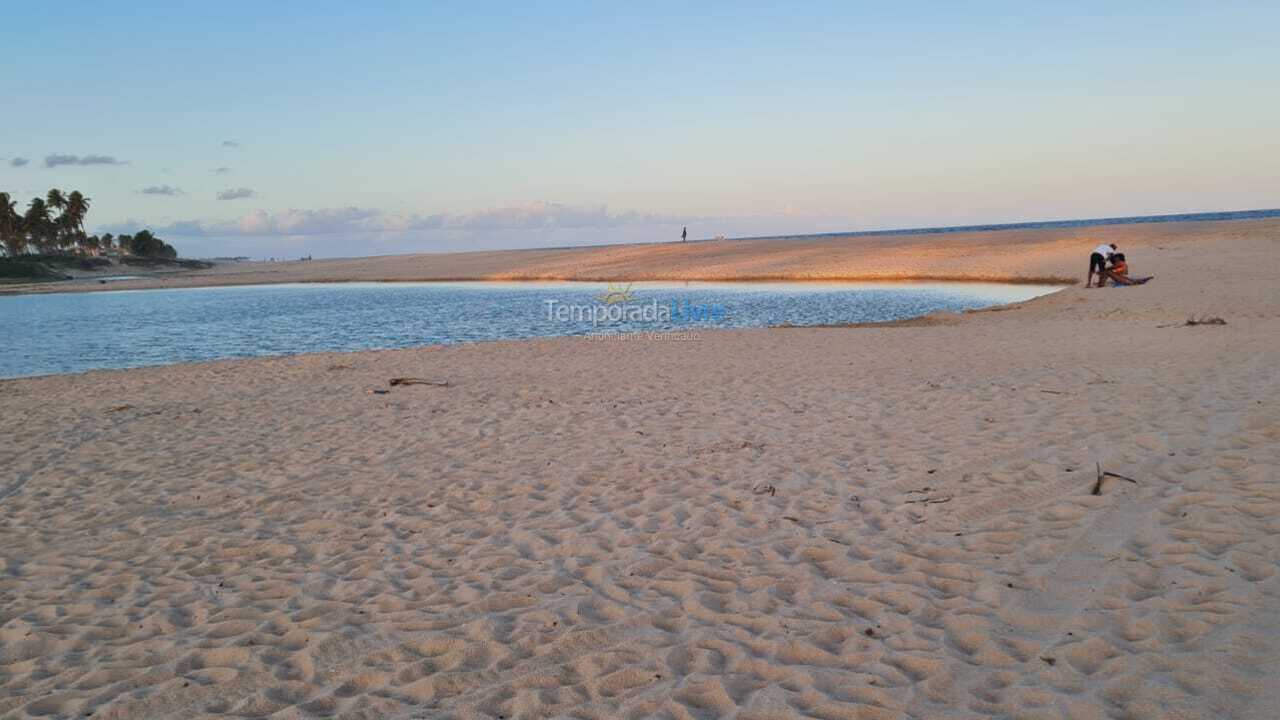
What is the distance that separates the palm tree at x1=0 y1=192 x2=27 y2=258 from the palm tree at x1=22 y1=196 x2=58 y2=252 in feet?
3.22

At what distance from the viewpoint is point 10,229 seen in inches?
3457

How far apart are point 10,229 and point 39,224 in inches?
211

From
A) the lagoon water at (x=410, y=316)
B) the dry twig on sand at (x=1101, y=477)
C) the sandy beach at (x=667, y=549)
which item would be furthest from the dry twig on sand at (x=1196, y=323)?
the dry twig on sand at (x=1101, y=477)

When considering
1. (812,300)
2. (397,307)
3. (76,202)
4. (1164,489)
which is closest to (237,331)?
(397,307)

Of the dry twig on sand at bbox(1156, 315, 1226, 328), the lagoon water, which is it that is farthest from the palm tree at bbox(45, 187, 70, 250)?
the dry twig on sand at bbox(1156, 315, 1226, 328)

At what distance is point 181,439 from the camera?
32.2ft

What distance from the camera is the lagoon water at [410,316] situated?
23.2 meters

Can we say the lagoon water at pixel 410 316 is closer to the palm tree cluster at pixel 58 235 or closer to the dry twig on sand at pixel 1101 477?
the dry twig on sand at pixel 1101 477

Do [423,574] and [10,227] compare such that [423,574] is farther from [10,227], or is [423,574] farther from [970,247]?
[10,227]

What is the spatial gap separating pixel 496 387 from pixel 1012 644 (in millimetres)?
9751

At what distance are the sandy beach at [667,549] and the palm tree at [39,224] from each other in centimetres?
10144

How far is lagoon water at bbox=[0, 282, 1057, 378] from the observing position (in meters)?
23.2
